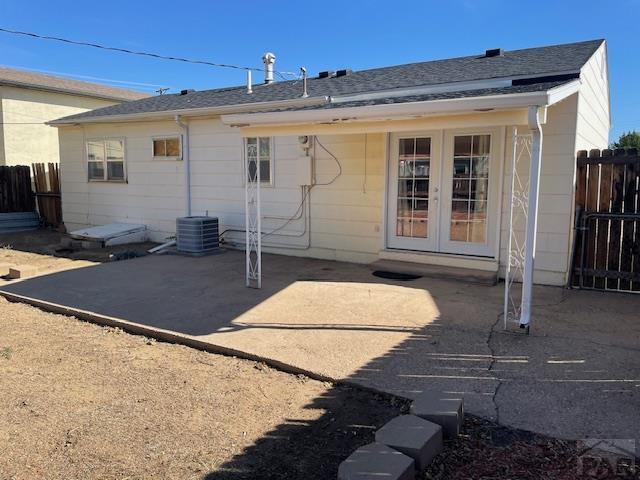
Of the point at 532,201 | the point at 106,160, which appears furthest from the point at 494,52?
the point at 106,160

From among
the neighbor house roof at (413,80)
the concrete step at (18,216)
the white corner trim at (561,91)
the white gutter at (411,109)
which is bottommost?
the concrete step at (18,216)

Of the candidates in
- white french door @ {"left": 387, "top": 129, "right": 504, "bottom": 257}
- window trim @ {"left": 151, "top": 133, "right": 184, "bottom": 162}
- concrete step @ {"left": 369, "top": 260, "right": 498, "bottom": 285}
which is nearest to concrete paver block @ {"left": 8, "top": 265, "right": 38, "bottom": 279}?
window trim @ {"left": 151, "top": 133, "right": 184, "bottom": 162}

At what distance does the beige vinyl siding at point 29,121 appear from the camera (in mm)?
17078

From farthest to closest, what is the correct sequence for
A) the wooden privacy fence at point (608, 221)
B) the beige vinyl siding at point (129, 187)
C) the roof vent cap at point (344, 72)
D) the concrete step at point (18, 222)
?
1. the concrete step at point (18, 222)
2. the roof vent cap at point (344, 72)
3. the beige vinyl siding at point (129, 187)
4. the wooden privacy fence at point (608, 221)

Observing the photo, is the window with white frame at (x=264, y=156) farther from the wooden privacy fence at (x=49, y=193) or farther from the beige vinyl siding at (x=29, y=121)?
the beige vinyl siding at (x=29, y=121)

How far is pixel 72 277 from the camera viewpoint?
7.56 m

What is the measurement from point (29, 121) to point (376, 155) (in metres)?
15.1

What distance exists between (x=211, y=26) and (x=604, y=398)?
1714 cm

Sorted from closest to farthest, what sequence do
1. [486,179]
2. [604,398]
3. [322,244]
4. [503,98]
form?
[604,398] → [503,98] → [486,179] → [322,244]

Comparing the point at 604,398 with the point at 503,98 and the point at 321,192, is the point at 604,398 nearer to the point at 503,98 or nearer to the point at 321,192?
the point at 503,98

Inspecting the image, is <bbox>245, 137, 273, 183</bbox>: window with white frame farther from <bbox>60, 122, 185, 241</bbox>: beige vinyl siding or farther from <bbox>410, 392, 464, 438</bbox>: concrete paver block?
<bbox>410, 392, 464, 438</bbox>: concrete paver block

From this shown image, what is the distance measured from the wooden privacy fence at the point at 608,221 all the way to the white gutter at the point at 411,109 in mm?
1236

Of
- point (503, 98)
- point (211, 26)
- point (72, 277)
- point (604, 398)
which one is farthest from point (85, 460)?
point (211, 26)

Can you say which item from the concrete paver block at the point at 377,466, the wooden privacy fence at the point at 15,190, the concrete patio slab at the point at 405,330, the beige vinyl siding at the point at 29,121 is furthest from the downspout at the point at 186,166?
the beige vinyl siding at the point at 29,121
